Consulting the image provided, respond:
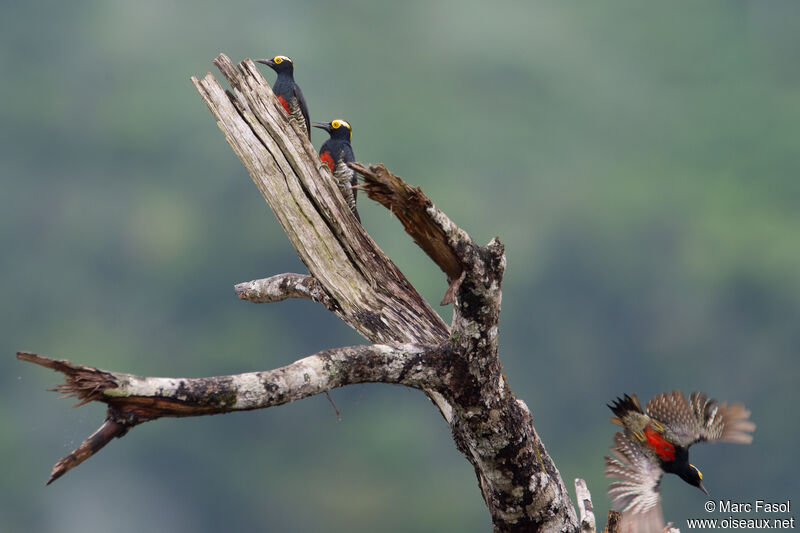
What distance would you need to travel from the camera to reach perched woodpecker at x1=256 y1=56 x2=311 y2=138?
15.4 ft

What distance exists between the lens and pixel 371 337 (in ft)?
11.7

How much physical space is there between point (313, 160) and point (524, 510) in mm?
2019

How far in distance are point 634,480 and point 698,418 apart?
0.45 metres

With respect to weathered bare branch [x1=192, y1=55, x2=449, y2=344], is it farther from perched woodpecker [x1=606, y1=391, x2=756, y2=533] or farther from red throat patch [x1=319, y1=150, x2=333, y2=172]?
perched woodpecker [x1=606, y1=391, x2=756, y2=533]

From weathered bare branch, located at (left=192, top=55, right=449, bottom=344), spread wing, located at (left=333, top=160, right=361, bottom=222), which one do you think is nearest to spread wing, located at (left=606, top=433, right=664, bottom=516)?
weathered bare branch, located at (left=192, top=55, right=449, bottom=344)

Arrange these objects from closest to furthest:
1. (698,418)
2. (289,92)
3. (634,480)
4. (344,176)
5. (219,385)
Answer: (219,385)
(698,418)
(634,480)
(344,176)
(289,92)

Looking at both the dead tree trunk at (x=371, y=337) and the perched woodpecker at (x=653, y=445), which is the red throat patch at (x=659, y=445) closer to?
the perched woodpecker at (x=653, y=445)

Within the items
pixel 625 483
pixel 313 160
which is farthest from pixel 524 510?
pixel 313 160

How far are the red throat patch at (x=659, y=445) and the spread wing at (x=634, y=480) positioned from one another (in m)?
0.06

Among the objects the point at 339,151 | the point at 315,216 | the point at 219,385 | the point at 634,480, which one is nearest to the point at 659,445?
the point at 634,480

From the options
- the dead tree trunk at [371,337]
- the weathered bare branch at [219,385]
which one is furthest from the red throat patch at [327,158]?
the weathered bare branch at [219,385]

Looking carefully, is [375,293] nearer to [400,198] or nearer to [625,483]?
[400,198]

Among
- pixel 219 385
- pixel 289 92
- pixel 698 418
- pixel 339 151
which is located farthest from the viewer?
pixel 289 92

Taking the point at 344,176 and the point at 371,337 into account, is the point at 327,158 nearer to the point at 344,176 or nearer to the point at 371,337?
the point at 344,176
